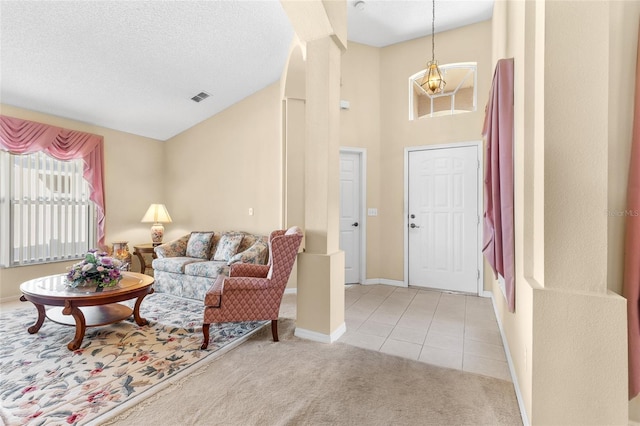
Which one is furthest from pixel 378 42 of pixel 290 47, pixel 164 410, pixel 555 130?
pixel 164 410

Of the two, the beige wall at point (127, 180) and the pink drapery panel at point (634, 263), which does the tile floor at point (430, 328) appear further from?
the beige wall at point (127, 180)

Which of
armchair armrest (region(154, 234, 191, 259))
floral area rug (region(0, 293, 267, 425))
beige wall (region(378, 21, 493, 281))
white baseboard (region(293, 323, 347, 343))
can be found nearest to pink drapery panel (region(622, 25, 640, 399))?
white baseboard (region(293, 323, 347, 343))

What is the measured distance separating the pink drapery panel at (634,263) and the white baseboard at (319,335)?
1.84 m

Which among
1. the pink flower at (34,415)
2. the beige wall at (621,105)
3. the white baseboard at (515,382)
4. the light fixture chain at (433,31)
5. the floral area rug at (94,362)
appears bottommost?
the pink flower at (34,415)

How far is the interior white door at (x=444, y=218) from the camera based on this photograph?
4.06 metres

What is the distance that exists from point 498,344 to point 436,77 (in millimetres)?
2718

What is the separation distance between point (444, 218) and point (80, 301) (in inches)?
167

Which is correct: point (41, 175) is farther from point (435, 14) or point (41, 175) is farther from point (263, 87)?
point (435, 14)

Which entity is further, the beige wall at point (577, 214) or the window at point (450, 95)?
the window at point (450, 95)

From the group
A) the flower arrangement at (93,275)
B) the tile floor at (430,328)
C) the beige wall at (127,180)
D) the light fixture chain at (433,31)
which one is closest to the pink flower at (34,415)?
the flower arrangement at (93,275)

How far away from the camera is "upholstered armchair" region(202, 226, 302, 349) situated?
2516 mm

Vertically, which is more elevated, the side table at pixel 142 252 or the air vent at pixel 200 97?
the air vent at pixel 200 97

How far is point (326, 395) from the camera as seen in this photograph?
1.85 m

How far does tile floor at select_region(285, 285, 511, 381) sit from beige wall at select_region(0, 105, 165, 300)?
3.89 meters
